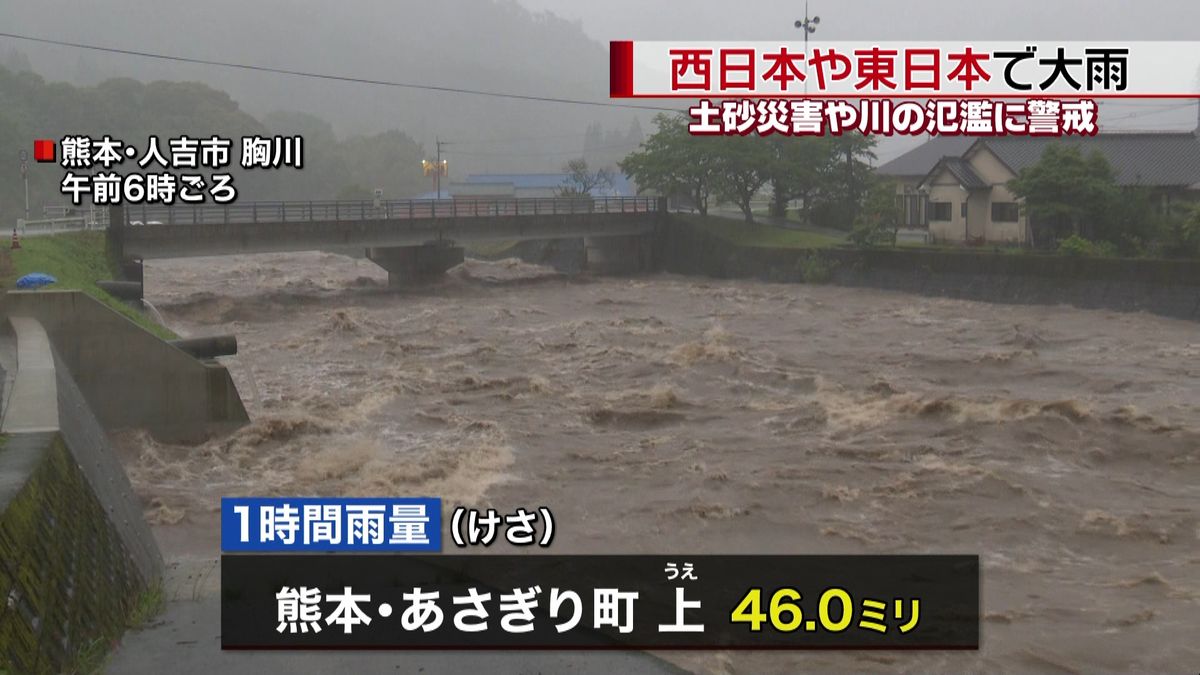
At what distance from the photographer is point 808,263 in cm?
5269

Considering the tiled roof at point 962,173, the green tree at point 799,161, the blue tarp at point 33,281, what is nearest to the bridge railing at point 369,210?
the green tree at point 799,161

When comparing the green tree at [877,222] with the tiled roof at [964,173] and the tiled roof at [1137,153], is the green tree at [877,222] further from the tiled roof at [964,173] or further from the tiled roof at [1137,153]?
the tiled roof at [1137,153]

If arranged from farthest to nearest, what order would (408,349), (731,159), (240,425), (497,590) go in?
(731,159) → (408,349) → (240,425) → (497,590)

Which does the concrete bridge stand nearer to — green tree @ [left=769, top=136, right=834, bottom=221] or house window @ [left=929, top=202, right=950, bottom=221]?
green tree @ [left=769, top=136, right=834, bottom=221]

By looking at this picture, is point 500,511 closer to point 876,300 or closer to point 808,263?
point 876,300

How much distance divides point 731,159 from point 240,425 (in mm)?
40426

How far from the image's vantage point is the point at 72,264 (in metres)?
34.5

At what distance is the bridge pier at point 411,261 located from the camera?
53188 millimetres

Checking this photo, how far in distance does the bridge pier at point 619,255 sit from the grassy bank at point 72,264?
26965 mm

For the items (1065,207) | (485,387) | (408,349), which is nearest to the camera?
(485,387)

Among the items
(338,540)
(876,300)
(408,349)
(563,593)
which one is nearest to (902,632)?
(563,593)

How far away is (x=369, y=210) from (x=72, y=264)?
1855cm

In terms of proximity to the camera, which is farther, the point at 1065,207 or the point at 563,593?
the point at 1065,207

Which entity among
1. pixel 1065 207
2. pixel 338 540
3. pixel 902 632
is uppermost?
pixel 1065 207
